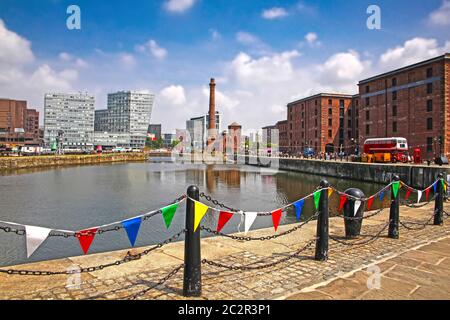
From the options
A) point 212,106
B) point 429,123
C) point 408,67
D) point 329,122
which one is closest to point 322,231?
point 429,123

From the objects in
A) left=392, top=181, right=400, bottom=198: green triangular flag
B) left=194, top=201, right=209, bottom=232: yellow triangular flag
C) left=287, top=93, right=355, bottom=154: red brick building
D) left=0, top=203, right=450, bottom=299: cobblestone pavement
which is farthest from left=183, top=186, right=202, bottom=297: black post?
left=287, top=93, right=355, bottom=154: red brick building

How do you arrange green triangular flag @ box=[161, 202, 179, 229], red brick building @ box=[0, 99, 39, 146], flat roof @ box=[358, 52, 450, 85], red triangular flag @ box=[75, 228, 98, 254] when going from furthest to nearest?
1. red brick building @ box=[0, 99, 39, 146]
2. flat roof @ box=[358, 52, 450, 85]
3. green triangular flag @ box=[161, 202, 179, 229]
4. red triangular flag @ box=[75, 228, 98, 254]

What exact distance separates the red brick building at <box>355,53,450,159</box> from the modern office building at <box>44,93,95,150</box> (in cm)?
13992

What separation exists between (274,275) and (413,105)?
51.9 meters

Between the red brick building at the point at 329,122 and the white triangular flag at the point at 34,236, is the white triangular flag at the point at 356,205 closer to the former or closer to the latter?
the white triangular flag at the point at 34,236

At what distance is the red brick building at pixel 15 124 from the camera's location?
419 feet

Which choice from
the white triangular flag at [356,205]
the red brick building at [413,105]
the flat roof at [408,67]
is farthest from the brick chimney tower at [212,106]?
the white triangular flag at [356,205]

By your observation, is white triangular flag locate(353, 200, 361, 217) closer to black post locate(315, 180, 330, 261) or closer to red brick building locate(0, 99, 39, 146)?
black post locate(315, 180, 330, 261)

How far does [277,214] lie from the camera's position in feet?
22.2

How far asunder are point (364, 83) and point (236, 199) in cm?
4681

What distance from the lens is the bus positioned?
4209cm

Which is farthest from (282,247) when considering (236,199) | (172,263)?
(236,199)

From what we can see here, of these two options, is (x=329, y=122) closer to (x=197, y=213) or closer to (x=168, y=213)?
(x=168, y=213)

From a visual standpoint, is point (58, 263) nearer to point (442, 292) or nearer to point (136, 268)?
point (136, 268)
